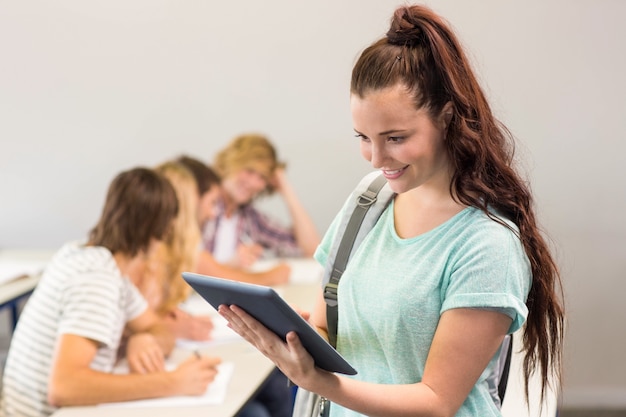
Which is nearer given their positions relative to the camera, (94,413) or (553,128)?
(94,413)

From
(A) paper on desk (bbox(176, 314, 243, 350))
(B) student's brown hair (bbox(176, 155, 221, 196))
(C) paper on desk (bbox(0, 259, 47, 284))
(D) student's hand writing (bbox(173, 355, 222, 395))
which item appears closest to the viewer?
(D) student's hand writing (bbox(173, 355, 222, 395))

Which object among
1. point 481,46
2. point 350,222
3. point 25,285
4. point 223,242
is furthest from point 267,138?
point 350,222

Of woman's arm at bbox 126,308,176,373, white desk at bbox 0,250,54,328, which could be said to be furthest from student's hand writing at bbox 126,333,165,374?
white desk at bbox 0,250,54,328

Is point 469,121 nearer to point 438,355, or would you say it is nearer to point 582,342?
point 438,355

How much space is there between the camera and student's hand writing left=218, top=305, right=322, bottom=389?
1.23 m

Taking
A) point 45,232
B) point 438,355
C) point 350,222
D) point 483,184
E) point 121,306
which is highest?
point 483,184

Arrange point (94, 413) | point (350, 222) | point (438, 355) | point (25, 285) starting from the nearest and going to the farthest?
point (438, 355) → point (350, 222) → point (94, 413) → point (25, 285)

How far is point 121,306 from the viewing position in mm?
2389

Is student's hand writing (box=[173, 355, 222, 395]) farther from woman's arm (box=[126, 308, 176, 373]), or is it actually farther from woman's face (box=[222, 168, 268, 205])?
woman's face (box=[222, 168, 268, 205])

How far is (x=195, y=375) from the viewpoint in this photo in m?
2.28

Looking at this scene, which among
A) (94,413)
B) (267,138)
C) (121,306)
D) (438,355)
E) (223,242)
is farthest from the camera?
(267,138)

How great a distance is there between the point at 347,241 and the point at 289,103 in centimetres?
277

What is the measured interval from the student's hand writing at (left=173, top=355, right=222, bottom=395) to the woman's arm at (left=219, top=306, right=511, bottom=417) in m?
1.06

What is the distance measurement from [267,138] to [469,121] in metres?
2.95
